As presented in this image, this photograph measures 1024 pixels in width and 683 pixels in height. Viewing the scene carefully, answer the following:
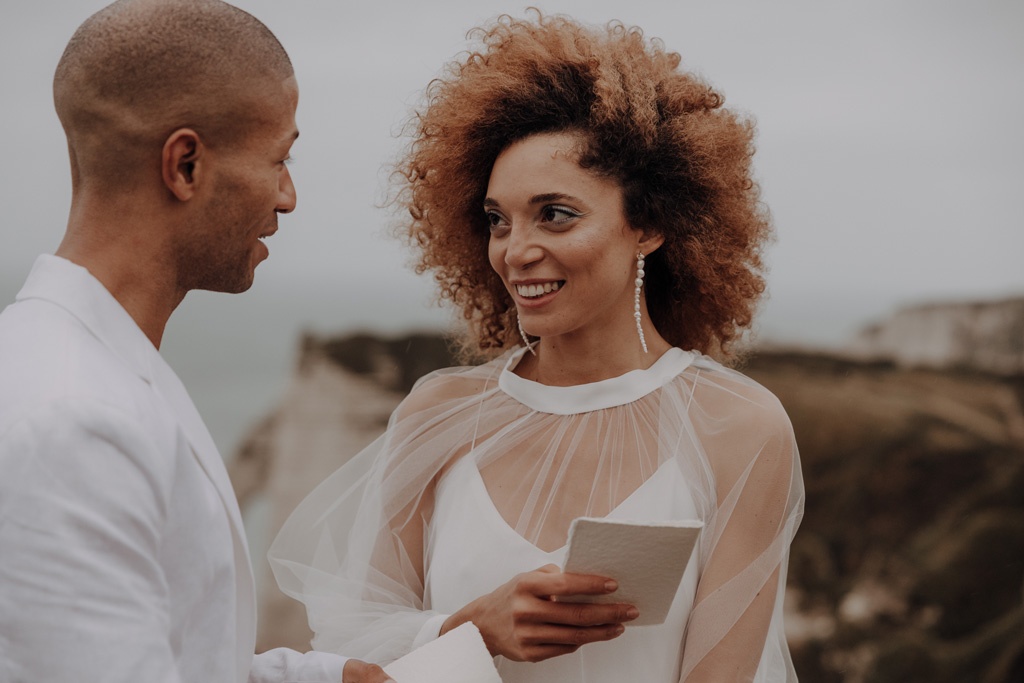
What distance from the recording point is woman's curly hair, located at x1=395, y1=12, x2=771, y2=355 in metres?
2.88

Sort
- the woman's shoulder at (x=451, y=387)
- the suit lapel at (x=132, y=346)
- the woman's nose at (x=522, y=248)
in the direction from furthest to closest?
the woman's shoulder at (x=451, y=387) → the woman's nose at (x=522, y=248) → the suit lapel at (x=132, y=346)

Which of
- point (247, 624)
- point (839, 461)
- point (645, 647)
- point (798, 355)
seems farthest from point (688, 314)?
point (798, 355)

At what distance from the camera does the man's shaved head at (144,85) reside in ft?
5.81

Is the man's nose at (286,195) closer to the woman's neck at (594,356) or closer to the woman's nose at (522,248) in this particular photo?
the woman's nose at (522,248)

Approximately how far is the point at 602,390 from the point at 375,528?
68cm

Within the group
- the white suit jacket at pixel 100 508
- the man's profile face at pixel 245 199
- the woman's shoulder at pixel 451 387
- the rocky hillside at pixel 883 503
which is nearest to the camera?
the white suit jacket at pixel 100 508

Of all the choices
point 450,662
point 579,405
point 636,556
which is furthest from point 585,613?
point 579,405

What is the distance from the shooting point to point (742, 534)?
272cm

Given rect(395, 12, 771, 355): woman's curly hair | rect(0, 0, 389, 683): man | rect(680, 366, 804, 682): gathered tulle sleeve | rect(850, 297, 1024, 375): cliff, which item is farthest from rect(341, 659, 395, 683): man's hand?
rect(850, 297, 1024, 375): cliff

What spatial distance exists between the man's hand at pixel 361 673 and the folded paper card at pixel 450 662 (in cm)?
10

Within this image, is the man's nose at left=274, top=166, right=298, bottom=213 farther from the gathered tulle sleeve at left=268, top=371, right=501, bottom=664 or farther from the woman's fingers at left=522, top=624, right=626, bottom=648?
the gathered tulle sleeve at left=268, top=371, right=501, bottom=664

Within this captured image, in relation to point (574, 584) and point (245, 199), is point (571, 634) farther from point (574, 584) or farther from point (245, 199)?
point (245, 199)

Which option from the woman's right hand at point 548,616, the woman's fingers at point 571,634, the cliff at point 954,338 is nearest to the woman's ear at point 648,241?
the woman's right hand at point 548,616

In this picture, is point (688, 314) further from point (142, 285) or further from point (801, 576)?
point (801, 576)
